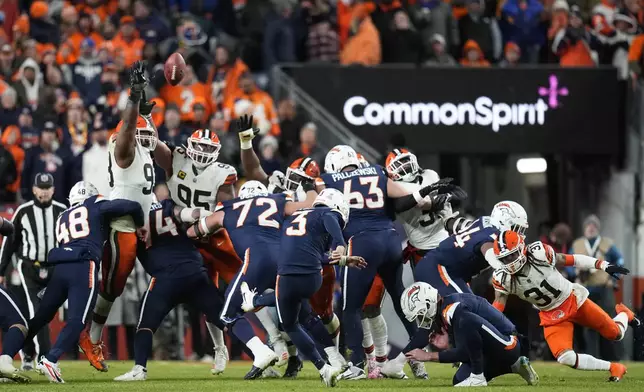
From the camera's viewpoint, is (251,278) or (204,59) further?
(204,59)

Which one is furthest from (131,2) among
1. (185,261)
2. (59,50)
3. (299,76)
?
(185,261)

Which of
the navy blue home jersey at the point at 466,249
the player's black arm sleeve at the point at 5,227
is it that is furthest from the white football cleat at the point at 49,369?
the navy blue home jersey at the point at 466,249

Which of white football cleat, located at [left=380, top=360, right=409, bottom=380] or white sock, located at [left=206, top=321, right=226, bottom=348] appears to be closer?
white football cleat, located at [left=380, top=360, right=409, bottom=380]

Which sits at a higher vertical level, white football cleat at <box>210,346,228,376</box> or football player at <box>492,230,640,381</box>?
football player at <box>492,230,640,381</box>

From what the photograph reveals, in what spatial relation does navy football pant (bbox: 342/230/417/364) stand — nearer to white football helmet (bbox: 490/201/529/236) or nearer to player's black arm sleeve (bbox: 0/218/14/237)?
white football helmet (bbox: 490/201/529/236)

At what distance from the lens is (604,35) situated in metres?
18.9

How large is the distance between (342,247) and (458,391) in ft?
4.89

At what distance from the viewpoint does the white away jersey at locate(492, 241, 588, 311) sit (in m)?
12.0

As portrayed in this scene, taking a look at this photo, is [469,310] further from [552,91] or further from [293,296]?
[552,91]

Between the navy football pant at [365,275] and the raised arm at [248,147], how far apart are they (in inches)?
63.9

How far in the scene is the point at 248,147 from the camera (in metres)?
13.9

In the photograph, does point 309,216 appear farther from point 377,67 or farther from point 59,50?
point 59,50

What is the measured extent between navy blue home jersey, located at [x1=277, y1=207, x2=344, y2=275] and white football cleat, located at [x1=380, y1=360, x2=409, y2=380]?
1.52 meters

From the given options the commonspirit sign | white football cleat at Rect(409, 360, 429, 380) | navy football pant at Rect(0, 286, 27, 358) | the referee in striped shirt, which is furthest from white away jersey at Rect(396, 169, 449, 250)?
the commonspirit sign
